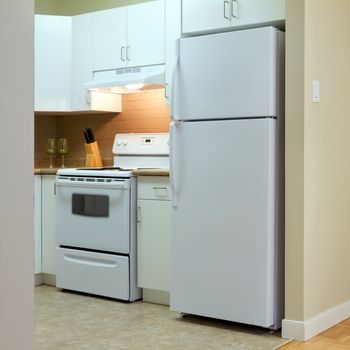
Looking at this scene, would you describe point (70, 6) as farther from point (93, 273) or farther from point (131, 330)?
point (131, 330)

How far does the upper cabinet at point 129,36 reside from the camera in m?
4.62

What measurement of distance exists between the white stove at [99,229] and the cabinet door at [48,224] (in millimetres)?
145

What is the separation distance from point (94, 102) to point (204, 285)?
1.93m

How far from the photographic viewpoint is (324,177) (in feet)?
12.3

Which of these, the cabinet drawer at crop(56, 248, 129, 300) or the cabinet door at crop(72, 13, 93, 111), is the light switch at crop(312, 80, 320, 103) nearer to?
the cabinet drawer at crop(56, 248, 129, 300)

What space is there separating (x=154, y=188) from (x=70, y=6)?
2179 mm

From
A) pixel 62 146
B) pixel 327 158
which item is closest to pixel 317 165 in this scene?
pixel 327 158

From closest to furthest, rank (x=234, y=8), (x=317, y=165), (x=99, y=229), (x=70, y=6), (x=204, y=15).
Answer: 1. (x=317, y=165)
2. (x=234, y=8)
3. (x=204, y=15)
4. (x=99, y=229)
5. (x=70, y=6)

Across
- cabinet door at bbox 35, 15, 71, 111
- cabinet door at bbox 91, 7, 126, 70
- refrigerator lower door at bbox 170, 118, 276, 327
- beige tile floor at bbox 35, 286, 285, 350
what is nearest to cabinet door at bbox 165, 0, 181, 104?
cabinet door at bbox 91, 7, 126, 70

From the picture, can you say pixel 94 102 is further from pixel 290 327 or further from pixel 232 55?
pixel 290 327

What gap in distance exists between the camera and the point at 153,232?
4285mm

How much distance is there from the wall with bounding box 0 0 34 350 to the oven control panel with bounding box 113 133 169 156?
2.61m

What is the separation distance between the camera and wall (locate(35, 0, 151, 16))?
5.36 meters

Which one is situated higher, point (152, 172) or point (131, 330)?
point (152, 172)
